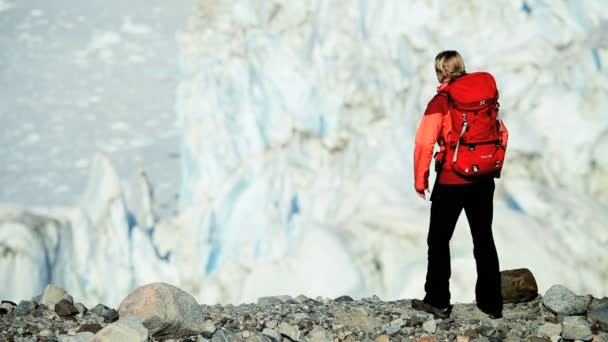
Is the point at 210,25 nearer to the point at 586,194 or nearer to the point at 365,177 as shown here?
the point at 365,177

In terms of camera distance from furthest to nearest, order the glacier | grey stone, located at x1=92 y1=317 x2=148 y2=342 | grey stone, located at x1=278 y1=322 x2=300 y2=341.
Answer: the glacier
grey stone, located at x1=278 y1=322 x2=300 y2=341
grey stone, located at x1=92 y1=317 x2=148 y2=342

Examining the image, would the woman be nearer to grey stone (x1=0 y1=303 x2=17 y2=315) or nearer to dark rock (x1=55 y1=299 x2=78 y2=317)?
dark rock (x1=55 y1=299 x2=78 y2=317)

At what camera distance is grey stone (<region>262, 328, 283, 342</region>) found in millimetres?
3049

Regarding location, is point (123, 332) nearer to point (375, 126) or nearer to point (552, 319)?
point (552, 319)

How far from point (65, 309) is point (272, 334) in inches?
39.4

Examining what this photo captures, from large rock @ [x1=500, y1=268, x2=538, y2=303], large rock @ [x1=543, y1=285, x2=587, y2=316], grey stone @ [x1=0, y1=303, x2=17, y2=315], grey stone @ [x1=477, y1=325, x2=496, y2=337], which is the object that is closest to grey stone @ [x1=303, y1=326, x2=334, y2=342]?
grey stone @ [x1=477, y1=325, x2=496, y2=337]

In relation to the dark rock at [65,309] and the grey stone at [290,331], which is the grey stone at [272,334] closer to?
the grey stone at [290,331]

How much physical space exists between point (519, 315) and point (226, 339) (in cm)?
142

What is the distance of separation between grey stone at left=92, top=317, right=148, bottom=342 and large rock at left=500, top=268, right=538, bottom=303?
1.81 meters

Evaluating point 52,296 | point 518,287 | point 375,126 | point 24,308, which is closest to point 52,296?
point 52,296

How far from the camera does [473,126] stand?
9.79 feet

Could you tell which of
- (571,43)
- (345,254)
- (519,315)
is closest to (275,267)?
(345,254)

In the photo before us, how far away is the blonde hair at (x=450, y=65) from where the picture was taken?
3.05 m

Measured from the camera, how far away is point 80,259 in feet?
36.8
